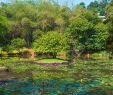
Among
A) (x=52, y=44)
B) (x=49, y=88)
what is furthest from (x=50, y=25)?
(x=49, y=88)

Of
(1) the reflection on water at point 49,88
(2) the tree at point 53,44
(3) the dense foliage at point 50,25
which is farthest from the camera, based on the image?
(3) the dense foliage at point 50,25

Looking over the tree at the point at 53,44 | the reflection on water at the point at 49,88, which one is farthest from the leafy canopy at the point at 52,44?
the reflection on water at the point at 49,88

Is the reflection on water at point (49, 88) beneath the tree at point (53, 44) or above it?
beneath

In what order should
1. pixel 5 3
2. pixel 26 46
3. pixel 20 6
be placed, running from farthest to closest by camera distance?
pixel 5 3 → pixel 20 6 → pixel 26 46

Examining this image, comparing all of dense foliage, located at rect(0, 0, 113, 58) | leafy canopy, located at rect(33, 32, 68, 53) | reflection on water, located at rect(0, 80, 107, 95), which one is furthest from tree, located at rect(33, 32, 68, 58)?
reflection on water, located at rect(0, 80, 107, 95)

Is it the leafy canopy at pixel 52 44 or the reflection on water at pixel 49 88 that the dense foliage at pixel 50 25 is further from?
the reflection on water at pixel 49 88

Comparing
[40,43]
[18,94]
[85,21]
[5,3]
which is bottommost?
[18,94]

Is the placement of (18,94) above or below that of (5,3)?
below

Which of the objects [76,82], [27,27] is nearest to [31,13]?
[27,27]

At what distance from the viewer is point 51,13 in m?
76.2

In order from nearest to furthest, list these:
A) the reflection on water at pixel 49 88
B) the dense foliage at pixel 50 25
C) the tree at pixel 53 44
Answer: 1. the reflection on water at pixel 49 88
2. the tree at pixel 53 44
3. the dense foliage at pixel 50 25

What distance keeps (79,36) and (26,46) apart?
1206 centimetres

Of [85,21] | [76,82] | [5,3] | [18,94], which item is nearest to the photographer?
[18,94]

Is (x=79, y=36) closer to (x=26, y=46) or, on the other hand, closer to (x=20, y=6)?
(x=26, y=46)
